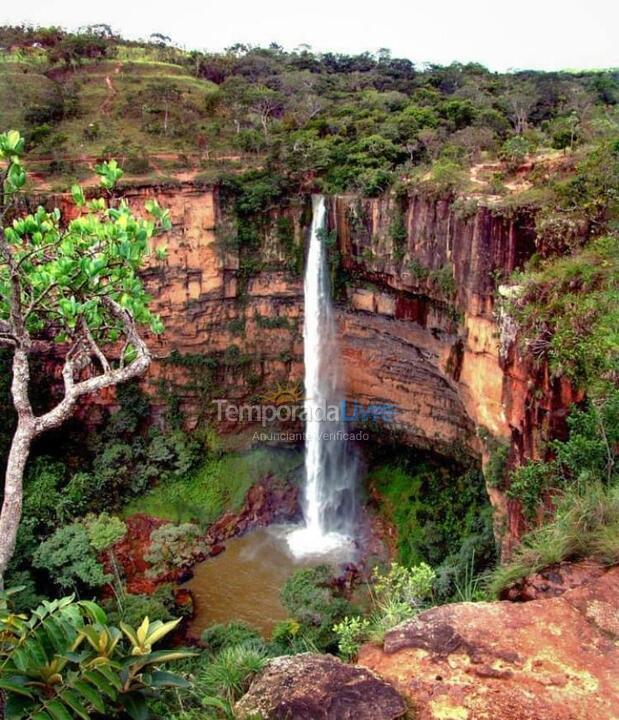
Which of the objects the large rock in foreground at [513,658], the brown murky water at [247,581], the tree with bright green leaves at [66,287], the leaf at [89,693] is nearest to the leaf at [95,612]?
the leaf at [89,693]

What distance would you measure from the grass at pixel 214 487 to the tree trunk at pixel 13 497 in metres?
11.8

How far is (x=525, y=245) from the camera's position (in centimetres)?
1015

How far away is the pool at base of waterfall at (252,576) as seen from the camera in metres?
13.3

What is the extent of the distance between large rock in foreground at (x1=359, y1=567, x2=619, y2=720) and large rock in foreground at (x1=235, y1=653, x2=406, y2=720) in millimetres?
156

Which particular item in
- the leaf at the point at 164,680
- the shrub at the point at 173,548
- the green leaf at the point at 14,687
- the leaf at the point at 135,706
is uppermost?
the green leaf at the point at 14,687

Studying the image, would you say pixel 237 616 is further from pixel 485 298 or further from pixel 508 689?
pixel 508 689

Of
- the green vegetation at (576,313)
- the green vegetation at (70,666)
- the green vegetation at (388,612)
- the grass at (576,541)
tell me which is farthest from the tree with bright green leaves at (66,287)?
the green vegetation at (576,313)

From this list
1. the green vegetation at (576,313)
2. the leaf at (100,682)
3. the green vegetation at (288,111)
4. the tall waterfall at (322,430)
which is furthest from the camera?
the tall waterfall at (322,430)

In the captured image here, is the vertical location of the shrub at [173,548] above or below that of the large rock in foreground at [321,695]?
below

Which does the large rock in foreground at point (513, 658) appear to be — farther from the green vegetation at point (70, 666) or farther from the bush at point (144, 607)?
the bush at point (144, 607)

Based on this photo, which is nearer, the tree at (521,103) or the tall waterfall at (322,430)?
the tall waterfall at (322,430)

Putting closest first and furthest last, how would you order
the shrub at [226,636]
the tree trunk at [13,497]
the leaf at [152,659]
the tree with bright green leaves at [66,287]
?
the leaf at [152,659], the tree trunk at [13,497], the tree with bright green leaves at [66,287], the shrub at [226,636]

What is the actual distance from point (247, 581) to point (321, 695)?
1205 centimetres

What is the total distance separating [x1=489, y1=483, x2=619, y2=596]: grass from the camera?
4082 millimetres
